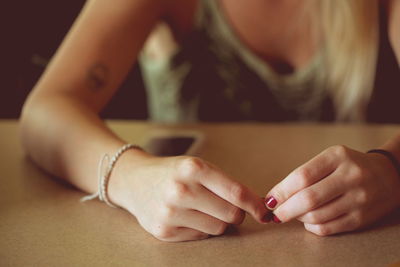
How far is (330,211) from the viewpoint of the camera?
0.59 metres

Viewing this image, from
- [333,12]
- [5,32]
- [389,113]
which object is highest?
[333,12]

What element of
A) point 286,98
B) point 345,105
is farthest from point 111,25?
point 345,105

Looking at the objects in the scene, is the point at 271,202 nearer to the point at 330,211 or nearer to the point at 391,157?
the point at 330,211

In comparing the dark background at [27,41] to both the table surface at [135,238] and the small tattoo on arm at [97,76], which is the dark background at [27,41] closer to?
the small tattoo on arm at [97,76]

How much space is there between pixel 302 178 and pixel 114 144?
0.31m

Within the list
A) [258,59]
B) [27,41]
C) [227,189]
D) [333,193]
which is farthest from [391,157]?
[27,41]

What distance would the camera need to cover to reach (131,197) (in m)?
0.65

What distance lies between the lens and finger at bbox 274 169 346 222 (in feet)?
1.90

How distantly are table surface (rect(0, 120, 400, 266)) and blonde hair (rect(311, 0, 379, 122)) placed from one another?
40cm

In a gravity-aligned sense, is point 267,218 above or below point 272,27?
below

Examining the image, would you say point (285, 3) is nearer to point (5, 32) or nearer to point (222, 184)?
point (222, 184)

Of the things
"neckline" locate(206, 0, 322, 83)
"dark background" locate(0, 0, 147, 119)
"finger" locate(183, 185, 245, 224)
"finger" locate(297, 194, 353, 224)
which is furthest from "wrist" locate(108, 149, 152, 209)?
"dark background" locate(0, 0, 147, 119)

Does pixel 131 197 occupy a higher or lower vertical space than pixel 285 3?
lower

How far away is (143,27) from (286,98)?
16.2 inches
